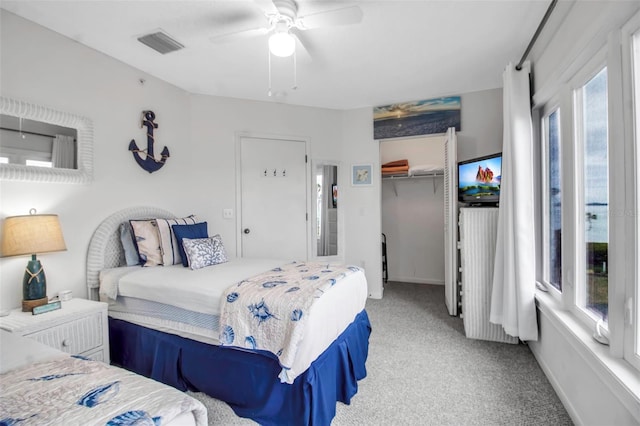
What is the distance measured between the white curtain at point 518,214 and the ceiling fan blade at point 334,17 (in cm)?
153

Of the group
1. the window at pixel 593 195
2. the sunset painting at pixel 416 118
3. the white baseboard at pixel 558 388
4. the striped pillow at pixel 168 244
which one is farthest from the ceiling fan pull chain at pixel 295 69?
the white baseboard at pixel 558 388

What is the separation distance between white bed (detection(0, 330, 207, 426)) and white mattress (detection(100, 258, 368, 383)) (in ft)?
2.56

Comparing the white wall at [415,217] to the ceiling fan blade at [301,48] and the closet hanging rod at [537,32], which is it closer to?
the closet hanging rod at [537,32]

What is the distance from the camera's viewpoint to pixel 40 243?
74.9 inches

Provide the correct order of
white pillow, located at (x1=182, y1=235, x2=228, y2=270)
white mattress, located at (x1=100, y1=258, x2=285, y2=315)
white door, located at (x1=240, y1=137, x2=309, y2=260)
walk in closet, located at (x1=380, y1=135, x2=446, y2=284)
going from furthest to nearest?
walk in closet, located at (x1=380, y1=135, x2=446, y2=284) < white door, located at (x1=240, y1=137, x2=309, y2=260) < white pillow, located at (x1=182, y1=235, x2=228, y2=270) < white mattress, located at (x1=100, y1=258, x2=285, y2=315)

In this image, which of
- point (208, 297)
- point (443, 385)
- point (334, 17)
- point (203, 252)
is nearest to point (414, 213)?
point (443, 385)

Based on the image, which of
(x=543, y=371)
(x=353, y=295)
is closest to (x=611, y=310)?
(x=543, y=371)

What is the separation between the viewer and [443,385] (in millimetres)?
2102

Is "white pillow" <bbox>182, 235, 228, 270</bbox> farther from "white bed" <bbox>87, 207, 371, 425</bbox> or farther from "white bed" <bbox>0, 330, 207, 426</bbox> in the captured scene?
"white bed" <bbox>0, 330, 207, 426</bbox>

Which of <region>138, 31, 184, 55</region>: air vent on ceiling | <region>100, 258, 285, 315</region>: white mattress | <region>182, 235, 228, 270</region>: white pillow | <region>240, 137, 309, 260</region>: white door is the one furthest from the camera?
<region>240, 137, 309, 260</region>: white door

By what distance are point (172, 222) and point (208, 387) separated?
1495 mm

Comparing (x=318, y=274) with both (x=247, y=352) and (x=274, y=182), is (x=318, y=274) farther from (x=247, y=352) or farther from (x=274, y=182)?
(x=274, y=182)

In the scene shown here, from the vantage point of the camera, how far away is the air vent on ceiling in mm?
2371

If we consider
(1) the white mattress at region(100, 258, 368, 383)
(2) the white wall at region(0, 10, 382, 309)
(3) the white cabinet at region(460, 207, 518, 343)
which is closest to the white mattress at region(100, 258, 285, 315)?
(1) the white mattress at region(100, 258, 368, 383)
